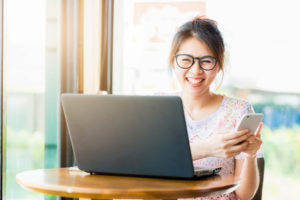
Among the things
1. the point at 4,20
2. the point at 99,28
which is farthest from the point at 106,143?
the point at 99,28

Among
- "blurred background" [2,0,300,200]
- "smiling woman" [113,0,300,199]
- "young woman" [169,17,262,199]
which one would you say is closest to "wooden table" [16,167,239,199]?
"young woman" [169,17,262,199]

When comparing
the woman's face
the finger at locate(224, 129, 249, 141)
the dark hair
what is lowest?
the finger at locate(224, 129, 249, 141)

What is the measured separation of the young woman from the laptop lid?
42 centimetres

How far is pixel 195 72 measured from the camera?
167 cm

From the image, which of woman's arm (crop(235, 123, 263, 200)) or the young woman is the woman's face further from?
woman's arm (crop(235, 123, 263, 200))

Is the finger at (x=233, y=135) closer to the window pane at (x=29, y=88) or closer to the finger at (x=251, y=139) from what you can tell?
the finger at (x=251, y=139)

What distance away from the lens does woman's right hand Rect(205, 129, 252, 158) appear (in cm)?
127

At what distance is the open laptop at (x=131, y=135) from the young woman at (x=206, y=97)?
Answer: 42cm

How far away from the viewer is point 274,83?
3.54 m

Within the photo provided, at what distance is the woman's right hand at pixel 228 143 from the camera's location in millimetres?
1269

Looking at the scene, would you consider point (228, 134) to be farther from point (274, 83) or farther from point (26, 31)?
point (274, 83)

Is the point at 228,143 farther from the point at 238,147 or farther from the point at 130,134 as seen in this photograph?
the point at 130,134

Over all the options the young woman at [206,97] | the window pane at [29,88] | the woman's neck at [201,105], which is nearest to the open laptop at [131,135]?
the young woman at [206,97]

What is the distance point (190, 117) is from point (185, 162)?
0.65 metres
